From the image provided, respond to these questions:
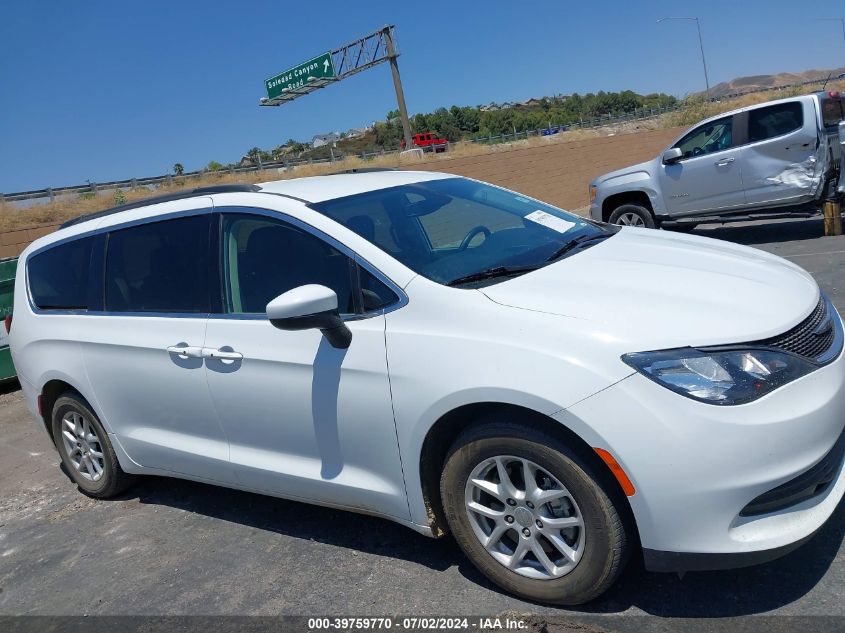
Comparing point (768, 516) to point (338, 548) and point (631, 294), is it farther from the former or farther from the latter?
point (338, 548)

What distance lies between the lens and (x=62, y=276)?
183 inches

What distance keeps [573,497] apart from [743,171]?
8.74 metres

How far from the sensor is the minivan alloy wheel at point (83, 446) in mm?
4637

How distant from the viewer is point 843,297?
6.59 metres

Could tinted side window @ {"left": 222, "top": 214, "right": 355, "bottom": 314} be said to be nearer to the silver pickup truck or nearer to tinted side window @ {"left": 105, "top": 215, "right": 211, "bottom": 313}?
tinted side window @ {"left": 105, "top": 215, "right": 211, "bottom": 313}

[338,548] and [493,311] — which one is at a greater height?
[493,311]

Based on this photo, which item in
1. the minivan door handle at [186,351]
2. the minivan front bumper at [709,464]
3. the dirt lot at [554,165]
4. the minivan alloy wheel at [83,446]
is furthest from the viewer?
the dirt lot at [554,165]

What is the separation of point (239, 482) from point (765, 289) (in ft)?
8.53

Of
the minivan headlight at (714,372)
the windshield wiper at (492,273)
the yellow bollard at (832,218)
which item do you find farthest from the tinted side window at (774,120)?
the minivan headlight at (714,372)

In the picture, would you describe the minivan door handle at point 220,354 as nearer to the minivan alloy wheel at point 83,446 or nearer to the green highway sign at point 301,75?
the minivan alloy wheel at point 83,446

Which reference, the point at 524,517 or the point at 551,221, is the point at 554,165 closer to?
the point at 551,221

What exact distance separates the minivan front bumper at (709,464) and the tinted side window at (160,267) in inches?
85.3

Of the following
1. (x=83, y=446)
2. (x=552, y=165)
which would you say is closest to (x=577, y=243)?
(x=83, y=446)

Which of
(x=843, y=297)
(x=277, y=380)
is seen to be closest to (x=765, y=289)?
(x=277, y=380)
